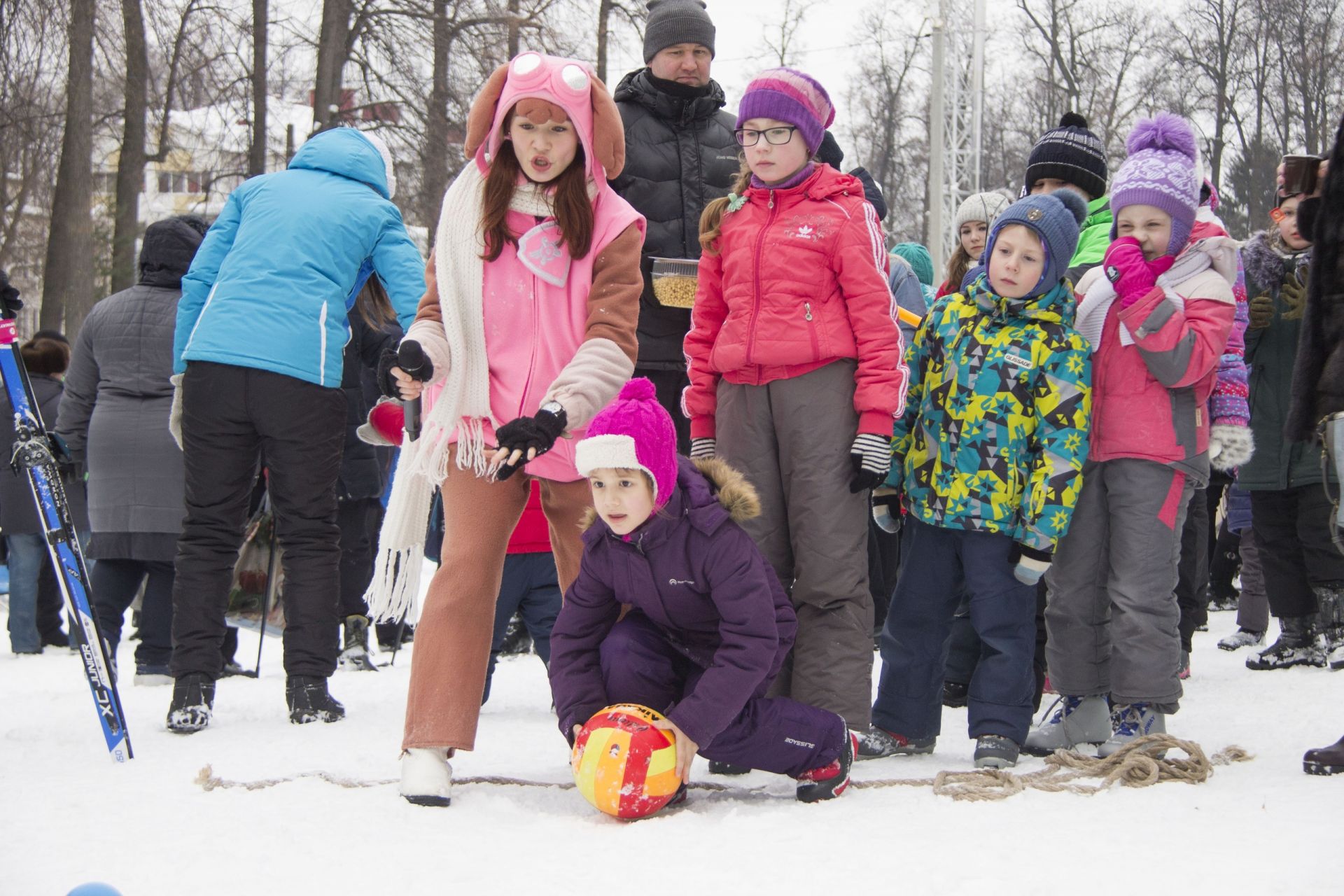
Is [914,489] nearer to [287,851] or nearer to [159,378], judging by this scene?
[287,851]

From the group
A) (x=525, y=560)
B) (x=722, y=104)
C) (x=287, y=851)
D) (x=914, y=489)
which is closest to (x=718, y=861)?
(x=287, y=851)

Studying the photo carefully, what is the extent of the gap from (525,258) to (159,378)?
8.75 feet

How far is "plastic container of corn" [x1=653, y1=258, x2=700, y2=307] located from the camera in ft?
14.1

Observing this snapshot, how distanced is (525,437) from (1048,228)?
1.66 m

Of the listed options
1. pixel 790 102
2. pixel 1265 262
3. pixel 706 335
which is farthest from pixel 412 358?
pixel 1265 262

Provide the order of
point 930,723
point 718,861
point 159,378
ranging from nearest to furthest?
1. point 718,861
2. point 930,723
3. point 159,378

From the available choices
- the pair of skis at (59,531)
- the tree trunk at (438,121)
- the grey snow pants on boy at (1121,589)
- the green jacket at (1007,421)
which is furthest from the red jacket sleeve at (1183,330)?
the tree trunk at (438,121)

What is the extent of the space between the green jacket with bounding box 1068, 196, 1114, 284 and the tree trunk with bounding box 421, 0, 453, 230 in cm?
1372

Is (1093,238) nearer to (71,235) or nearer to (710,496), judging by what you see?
(710,496)

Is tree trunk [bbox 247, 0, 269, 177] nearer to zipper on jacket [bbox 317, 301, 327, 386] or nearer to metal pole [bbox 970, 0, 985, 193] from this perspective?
metal pole [bbox 970, 0, 985, 193]

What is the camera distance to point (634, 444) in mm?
3127

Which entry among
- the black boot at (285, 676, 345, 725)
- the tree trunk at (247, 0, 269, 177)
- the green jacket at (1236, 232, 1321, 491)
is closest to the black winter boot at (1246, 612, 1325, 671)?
the green jacket at (1236, 232, 1321, 491)

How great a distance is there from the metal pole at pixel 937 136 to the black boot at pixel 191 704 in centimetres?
1773

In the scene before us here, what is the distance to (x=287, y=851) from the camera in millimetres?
2713
